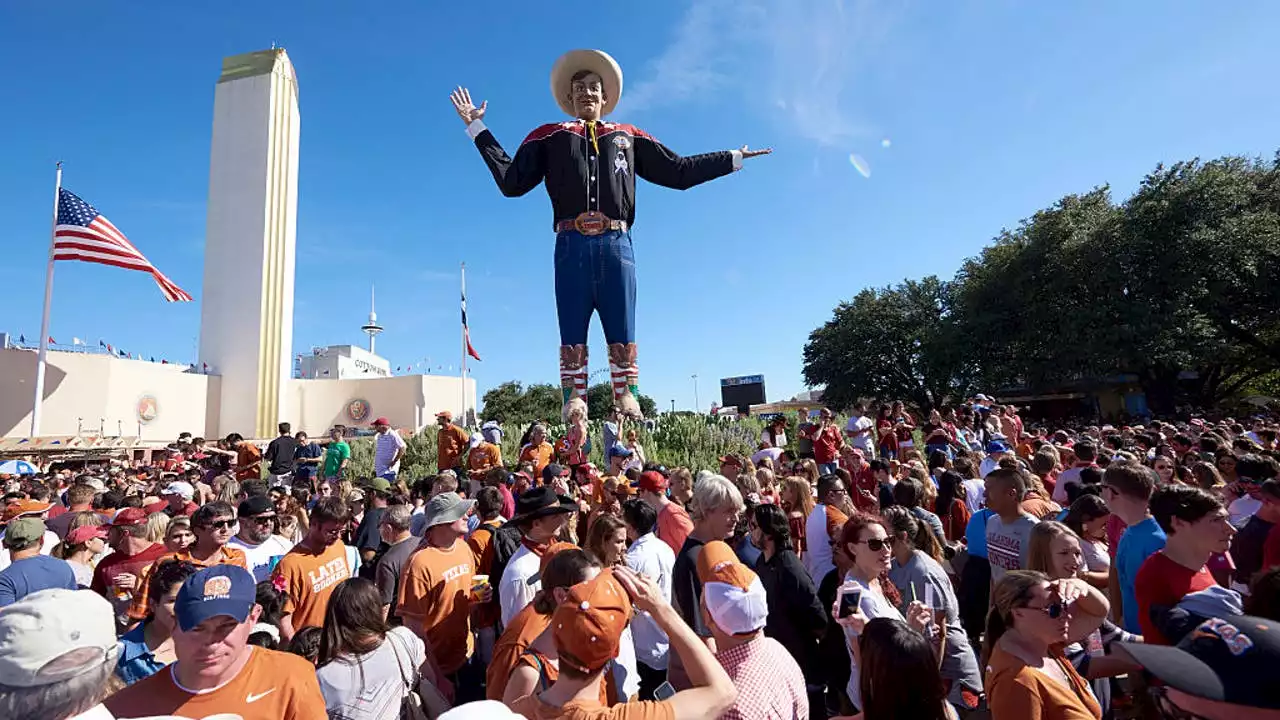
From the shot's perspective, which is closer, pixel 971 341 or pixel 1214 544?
pixel 1214 544

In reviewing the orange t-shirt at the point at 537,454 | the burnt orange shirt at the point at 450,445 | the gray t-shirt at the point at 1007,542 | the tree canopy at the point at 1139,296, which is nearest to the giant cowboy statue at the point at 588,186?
the burnt orange shirt at the point at 450,445

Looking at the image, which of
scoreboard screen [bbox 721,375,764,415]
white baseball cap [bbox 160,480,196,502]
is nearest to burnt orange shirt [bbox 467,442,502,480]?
white baseball cap [bbox 160,480,196,502]

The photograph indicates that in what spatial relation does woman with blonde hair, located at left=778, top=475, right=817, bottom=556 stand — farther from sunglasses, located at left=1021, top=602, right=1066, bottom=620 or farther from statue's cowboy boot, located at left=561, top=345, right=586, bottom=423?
statue's cowboy boot, located at left=561, top=345, right=586, bottom=423

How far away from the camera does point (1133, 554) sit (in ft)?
10.7

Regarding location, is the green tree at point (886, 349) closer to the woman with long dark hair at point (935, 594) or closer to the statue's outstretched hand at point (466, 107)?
the statue's outstretched hand at point (466, 107)

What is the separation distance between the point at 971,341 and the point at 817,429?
21898mm

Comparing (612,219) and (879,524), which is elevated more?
(612,219)

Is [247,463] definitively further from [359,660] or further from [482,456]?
[359,660]

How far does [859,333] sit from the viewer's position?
35.1 meters

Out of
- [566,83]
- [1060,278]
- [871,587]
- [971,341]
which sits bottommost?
[871,587]

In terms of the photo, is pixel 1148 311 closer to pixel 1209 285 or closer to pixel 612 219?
pixel 1209 285

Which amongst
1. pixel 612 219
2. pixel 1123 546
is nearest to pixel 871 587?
pixel 1123 546

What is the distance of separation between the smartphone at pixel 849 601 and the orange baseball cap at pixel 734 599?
39cm

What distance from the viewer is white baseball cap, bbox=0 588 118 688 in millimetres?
1516
